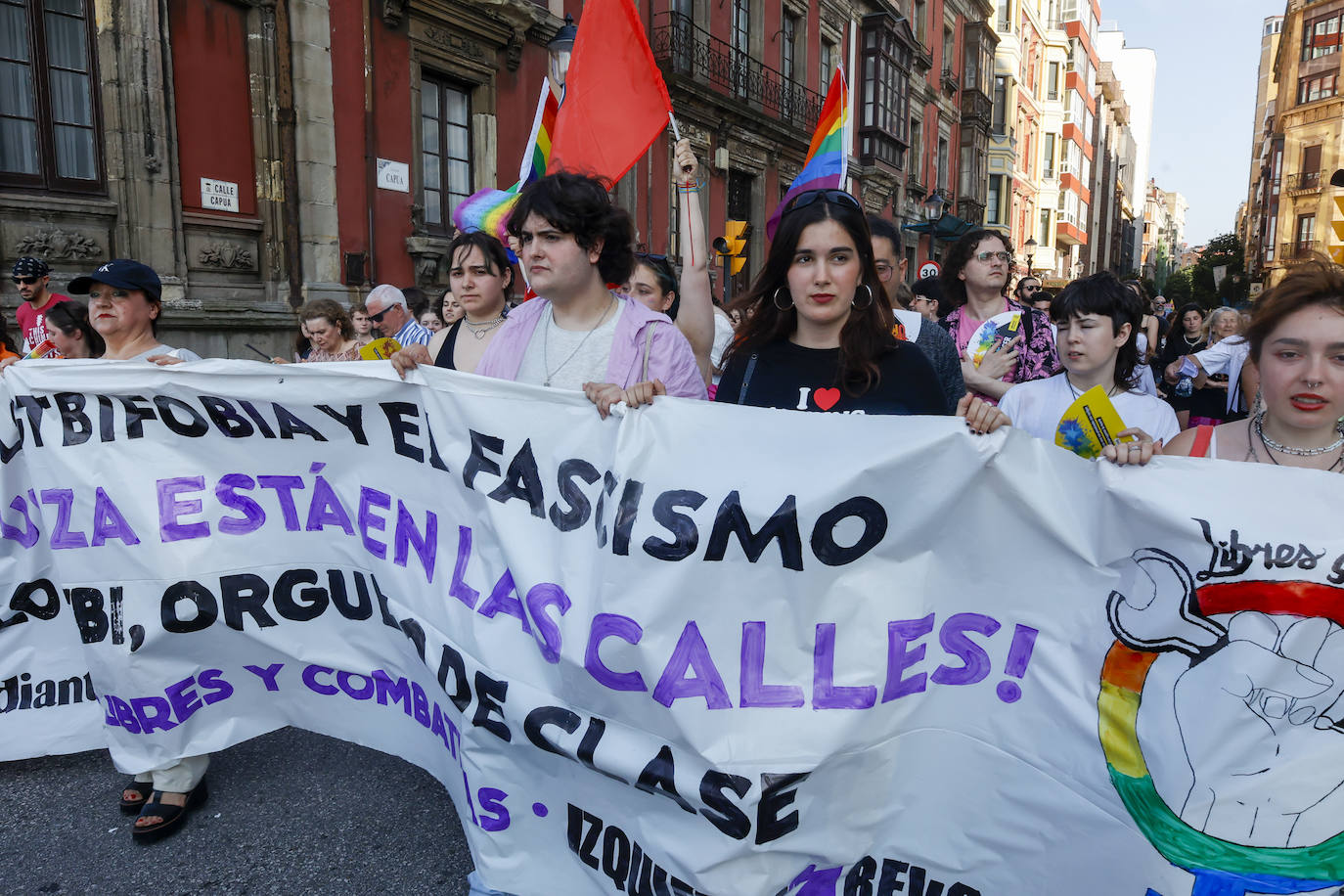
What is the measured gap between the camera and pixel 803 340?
251 cm

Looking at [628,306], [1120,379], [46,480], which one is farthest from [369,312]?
[1120,379]

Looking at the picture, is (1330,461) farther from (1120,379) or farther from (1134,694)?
(1120,379)

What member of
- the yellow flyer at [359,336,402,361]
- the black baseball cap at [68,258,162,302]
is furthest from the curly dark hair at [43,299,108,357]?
the black baseball cap at [68,258,162,302]

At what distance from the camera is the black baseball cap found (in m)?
3.13

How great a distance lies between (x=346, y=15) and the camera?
9875 mm

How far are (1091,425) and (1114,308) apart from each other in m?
0.95

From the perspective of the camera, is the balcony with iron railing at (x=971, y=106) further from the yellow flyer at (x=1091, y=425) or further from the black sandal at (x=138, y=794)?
the black sandal at (x=138, y=794)

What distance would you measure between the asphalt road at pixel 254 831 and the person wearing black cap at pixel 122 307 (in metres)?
1.47

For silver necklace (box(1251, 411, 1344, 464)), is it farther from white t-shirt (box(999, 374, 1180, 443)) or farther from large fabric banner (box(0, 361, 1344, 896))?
white t-shirt (box(999, 374, 1180, 443))

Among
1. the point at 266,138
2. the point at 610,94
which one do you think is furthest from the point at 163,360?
the point at 266,138

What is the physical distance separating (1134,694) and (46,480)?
3.26 m

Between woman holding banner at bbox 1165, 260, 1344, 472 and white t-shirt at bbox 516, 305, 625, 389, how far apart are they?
1.56m

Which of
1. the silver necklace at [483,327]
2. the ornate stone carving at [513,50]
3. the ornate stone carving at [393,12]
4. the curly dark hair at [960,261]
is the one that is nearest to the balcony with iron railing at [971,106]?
the ornate stone carving at [513,50]

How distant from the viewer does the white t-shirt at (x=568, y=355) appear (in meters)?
2.63
